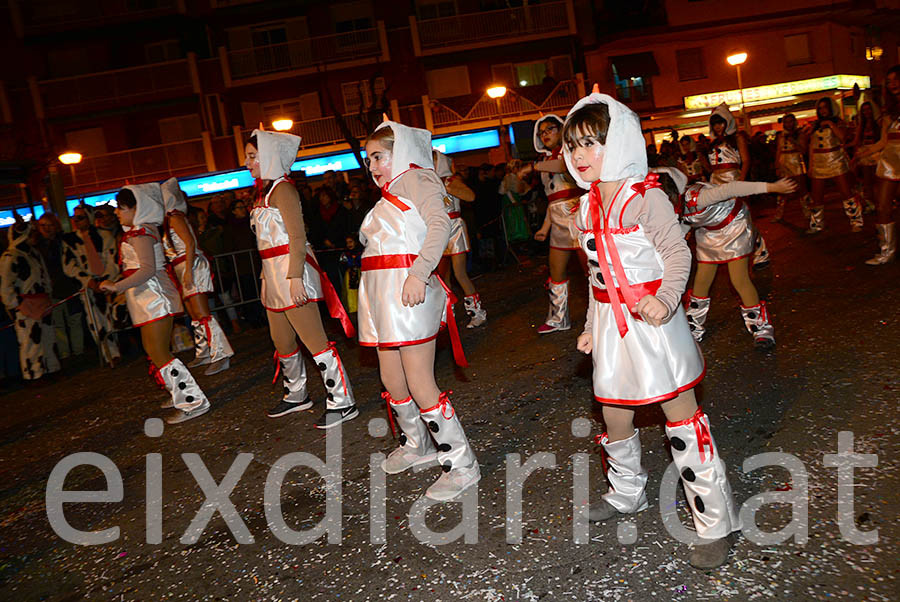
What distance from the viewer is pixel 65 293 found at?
10.4 metres

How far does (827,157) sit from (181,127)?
26.4 m

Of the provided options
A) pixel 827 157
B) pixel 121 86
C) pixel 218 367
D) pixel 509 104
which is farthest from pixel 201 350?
pixel 121 86

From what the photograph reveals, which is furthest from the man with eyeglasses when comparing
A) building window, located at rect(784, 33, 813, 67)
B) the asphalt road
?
building window, located at rect(784, 33, 813, 67)

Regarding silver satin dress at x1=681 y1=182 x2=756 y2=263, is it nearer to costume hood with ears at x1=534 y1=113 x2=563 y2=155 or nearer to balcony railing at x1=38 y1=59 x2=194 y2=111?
costume hood with ears at x1=534 y1=113 x2=563 y2=155

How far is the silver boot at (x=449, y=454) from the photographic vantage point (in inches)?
147

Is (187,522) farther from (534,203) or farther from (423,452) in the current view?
(534,203)

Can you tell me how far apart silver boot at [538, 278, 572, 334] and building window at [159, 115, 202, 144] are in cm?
2630

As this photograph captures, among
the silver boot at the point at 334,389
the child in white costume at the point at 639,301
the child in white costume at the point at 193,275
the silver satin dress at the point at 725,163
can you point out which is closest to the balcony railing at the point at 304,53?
the child in white costume at the point at 193,275

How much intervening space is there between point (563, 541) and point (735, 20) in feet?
105

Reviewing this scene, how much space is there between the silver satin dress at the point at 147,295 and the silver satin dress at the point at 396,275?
290 centimetres

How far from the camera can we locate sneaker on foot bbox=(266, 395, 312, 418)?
19.1 feet

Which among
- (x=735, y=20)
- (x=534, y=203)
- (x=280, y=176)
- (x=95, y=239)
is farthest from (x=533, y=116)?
(x=280, y=176)

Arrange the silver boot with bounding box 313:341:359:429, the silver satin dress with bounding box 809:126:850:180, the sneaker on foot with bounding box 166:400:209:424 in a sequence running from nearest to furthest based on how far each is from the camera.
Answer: the silver boot with bounding box 313:341:359:429 → the sneaker on foot with bounding box 166:400:209:424 → the silver satin dress with bounding box 809:126:850:180

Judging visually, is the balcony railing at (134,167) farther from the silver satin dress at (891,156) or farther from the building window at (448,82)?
the silver satin dress at (891,156)
